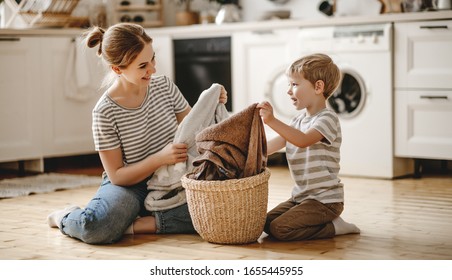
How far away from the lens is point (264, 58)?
14.6ft

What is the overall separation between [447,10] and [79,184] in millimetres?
1993

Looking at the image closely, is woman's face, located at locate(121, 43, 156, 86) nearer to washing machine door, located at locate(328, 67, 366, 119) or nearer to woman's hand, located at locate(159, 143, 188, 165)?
woman's hand, located at locate(159, 143, 188, 165)

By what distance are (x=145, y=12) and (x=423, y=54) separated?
210 cm

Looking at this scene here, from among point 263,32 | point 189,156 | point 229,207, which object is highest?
point 263,32

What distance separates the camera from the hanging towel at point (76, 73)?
15.4 ft

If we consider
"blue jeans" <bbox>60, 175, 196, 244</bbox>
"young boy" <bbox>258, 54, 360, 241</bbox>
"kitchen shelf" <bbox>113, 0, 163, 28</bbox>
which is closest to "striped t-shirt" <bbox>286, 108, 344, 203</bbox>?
"young boy" <bbox>258, 54, 360, 241</bbox>

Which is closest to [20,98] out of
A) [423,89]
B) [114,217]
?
[114,217]

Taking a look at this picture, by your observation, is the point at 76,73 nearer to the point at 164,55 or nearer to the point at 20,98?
the point at 20,98

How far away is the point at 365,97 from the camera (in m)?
4.05

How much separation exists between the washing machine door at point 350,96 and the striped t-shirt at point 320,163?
1.45m

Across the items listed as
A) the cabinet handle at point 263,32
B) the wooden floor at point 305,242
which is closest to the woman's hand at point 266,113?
the wooden floor at point 305,242

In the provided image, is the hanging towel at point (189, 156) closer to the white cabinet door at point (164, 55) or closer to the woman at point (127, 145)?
the woman at point (127, 145)
